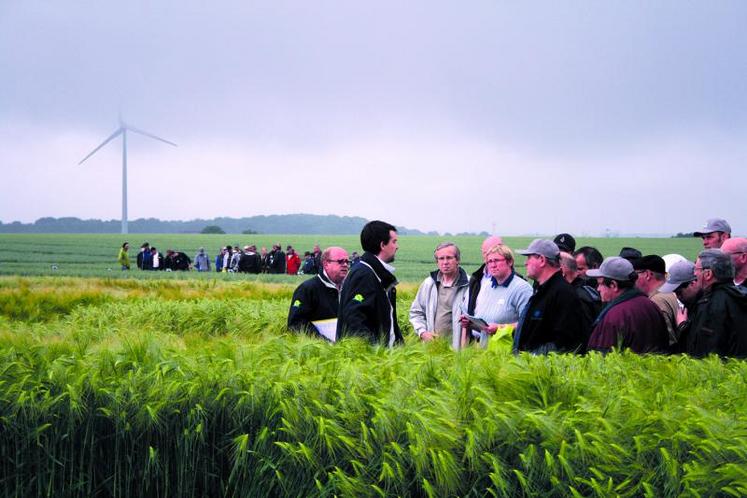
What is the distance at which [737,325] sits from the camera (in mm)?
6520

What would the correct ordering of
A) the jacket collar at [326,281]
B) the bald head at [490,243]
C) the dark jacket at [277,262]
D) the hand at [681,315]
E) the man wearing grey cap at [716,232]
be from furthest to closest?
1. the dark jacket at [277,262]
2. the man wearing grey cap at [716,232]
3. the hand at [681,315]
4. the jacket collar at [326,281]
5. the bald head at [490,243]

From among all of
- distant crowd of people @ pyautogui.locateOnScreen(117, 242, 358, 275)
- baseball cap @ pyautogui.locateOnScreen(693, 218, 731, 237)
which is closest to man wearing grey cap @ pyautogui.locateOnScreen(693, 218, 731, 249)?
baseball cap @ pyautogui.locateOnScreen(693, 218, 731, 237)

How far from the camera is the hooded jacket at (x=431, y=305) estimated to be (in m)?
8.69

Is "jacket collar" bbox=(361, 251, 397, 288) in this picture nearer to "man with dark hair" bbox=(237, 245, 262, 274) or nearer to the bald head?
the bald head

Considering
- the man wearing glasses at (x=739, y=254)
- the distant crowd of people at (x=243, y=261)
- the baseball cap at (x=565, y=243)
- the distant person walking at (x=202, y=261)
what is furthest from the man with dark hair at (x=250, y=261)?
the man wearing glasses at (x=739, y=254)

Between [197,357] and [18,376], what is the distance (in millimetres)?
1261

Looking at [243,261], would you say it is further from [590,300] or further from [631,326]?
[631,326]

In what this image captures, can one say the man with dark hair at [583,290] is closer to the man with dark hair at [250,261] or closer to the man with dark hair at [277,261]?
the man with dark hair at [250,261]

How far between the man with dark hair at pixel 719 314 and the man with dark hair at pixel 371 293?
107 inches

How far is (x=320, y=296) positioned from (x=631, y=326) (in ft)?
10.7

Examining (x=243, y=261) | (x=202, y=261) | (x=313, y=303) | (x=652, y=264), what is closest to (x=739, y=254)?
(x=652, y=264)

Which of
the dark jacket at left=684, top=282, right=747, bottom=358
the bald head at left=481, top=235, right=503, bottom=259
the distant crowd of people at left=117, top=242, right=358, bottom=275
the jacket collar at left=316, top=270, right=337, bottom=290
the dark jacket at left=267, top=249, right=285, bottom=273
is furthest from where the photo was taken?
the dark jacket at left=267, top=249, right=285, bottom=273

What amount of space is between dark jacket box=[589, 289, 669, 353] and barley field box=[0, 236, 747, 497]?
2.00 ft

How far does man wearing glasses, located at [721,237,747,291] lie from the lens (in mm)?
8148
